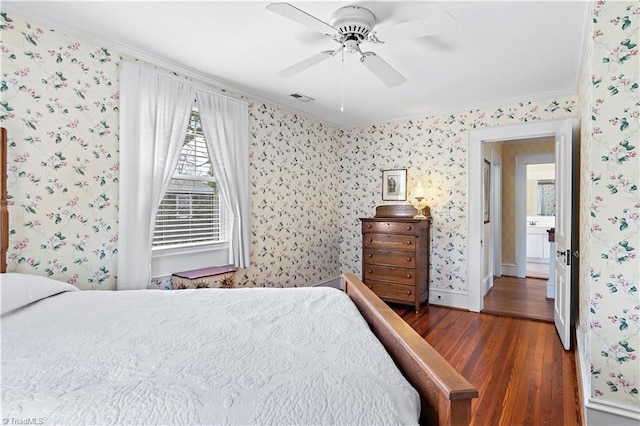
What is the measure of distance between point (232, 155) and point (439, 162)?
2.62 metres

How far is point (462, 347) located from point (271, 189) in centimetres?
257

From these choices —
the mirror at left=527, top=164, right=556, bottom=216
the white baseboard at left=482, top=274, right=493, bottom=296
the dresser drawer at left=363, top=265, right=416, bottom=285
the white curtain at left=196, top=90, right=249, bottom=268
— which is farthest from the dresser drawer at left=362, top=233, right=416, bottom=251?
the mirror at left=527, top=164, right=556, bottom=216

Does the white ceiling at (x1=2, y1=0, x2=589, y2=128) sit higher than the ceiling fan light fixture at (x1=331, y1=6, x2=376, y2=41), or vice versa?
the white ceiling at (x1=2, y1=0, x2=589, y2=128)

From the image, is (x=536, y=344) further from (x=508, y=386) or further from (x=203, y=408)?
(x=203, y=408)

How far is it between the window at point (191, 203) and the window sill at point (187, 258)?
48 millimetres

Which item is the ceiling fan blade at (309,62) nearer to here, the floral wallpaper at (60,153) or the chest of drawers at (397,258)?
the floral wallpaper at (60,153)

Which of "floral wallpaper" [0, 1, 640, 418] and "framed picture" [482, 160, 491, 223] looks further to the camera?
"framed picture" [482, 160, 491, 223]

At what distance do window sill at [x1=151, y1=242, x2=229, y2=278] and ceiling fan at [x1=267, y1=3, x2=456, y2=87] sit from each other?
179 centimetres

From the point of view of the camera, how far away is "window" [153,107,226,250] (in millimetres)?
2961

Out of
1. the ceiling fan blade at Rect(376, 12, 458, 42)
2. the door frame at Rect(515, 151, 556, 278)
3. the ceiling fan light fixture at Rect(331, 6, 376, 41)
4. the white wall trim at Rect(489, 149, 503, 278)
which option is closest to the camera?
the ceiling fan blade at Rect(376, 12, 458, 42)

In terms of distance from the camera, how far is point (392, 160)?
15.4 feet

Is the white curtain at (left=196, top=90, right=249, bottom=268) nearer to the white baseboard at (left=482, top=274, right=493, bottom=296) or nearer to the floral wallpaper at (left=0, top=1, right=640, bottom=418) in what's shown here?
the floral wallpaper at (left=0, top=1, right=640, bottom=418)

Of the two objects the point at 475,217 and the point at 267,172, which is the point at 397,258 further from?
the point at 267,172

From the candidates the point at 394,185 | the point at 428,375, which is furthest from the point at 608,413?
the point at 394,185
